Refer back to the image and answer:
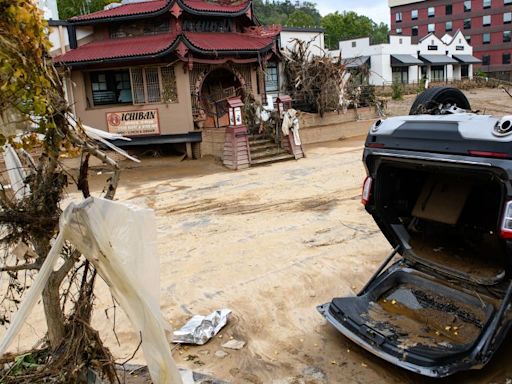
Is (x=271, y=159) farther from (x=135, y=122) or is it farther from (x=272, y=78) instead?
(x=272, y=78)

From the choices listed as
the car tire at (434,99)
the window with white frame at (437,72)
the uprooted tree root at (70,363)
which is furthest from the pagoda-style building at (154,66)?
the window with white frame at (437,72)

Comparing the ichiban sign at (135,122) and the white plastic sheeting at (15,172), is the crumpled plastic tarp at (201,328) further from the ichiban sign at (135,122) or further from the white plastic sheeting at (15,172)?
the ichiban sign at (135,122)

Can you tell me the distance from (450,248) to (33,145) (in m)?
4.09

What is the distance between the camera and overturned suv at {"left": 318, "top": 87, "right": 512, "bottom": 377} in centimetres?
376

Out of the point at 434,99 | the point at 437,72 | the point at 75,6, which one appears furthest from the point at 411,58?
the point at 434,99

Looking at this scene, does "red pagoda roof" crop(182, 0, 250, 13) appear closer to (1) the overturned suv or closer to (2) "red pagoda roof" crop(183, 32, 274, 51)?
(2) "red pagoda roof" crop(183, 32, 274, 51)

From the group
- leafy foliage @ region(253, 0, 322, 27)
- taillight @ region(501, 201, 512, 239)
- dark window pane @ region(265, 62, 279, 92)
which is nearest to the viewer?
taillight @ region(501, 201, 512, 239)

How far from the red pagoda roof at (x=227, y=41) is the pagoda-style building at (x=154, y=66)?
4cm

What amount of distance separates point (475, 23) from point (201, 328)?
6244cm

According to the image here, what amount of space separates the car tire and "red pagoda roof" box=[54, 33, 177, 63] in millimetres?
12547

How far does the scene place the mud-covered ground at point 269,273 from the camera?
14.4 ft

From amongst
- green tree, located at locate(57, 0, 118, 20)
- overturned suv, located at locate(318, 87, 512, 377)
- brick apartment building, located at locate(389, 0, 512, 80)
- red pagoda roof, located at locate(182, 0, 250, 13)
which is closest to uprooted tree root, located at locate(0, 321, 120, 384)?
overturned suv, located at locate(318, 87, 512, 377)

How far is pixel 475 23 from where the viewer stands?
5725 cm

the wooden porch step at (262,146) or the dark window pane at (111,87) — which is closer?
the wooden porch step at (262,146)
